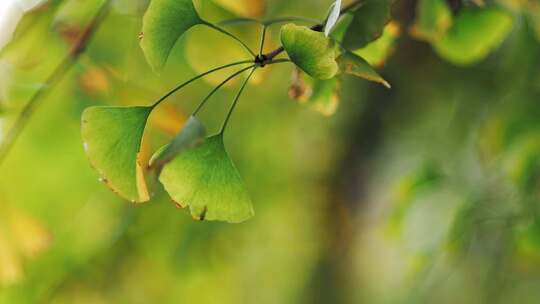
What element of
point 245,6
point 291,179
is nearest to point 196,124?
point 245,6

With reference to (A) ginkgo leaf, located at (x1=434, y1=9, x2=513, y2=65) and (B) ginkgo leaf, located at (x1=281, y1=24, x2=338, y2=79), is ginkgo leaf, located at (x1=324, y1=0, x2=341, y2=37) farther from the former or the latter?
(A) ginkgo leaf, located at (x1=434, y1=9, x2=513, y2=65)

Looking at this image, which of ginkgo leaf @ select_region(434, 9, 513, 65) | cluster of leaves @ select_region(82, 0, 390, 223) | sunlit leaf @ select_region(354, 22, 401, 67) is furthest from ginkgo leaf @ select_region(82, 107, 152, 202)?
ginkgo leaf @ select_region(434, 9, 513, 65)

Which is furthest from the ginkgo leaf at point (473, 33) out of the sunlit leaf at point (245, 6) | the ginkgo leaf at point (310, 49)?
the ginkgo leaf at point (310, 49)

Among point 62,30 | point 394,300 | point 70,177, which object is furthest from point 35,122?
point 394,300

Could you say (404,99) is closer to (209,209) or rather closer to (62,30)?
(62,30)

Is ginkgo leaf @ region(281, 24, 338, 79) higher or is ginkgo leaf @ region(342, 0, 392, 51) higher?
ginkgo leaf @ region(281, 24, 338, 79)

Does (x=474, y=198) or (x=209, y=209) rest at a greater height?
(x=209, y=209)

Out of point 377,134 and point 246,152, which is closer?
point 246,152
